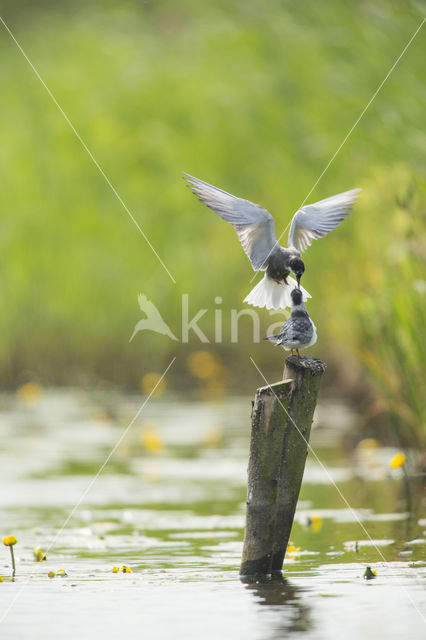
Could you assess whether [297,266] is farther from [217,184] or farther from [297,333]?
[217,184]

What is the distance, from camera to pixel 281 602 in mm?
5590

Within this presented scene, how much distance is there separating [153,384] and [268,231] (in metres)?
10.7

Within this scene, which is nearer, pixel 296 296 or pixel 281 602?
pixel 281 602

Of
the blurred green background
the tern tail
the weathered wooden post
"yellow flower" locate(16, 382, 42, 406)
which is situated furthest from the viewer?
"yellow flower" locate(16, 382, 42, 406)

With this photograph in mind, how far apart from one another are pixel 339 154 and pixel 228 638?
1379 cm

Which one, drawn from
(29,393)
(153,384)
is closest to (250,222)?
(29,393)

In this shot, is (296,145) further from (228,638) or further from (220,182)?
(228,638)

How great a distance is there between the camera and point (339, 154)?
1820 centimetres

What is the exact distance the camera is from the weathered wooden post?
Result: 586 cm

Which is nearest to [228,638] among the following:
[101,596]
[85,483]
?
[101,596]

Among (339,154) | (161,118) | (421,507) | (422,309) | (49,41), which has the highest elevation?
(49,41)

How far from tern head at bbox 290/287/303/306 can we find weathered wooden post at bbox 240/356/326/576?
0.90ft

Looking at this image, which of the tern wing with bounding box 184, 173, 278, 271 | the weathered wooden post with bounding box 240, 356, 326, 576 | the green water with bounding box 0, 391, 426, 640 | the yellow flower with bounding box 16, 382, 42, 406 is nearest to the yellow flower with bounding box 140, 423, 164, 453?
the green water with bounding box 0, 391, 426, 640

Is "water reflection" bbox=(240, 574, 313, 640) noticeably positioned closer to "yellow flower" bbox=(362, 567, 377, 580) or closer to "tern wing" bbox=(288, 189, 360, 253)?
"yellow flower" bbox=(362, 567, 377, 580)
